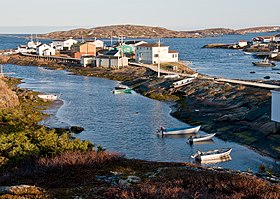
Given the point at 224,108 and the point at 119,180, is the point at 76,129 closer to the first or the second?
the point at 224,108

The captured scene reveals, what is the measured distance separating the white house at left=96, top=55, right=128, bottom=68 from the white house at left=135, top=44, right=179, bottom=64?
10.1ft

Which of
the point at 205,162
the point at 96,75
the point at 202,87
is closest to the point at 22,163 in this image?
the point at 205,162

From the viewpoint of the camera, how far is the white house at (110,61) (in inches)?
2388

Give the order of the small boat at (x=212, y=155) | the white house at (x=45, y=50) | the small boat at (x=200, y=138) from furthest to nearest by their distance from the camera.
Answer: the white house at (x=45, y=50) < the small boat at (x=200, y=138) < the small boat at (x=212, y=155)

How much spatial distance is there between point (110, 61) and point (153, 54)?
20.8 feet

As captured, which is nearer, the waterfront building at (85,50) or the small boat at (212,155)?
the small boat at (212,155)

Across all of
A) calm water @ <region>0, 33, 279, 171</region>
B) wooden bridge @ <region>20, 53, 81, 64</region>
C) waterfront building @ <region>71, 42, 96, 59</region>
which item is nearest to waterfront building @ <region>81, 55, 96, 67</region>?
wooden bridge @ <region>20, 53, 81, 64</region>

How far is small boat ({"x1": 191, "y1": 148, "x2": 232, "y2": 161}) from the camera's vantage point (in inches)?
789

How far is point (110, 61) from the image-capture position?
61688 mm

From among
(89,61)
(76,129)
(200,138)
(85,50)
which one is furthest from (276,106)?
(85,50)

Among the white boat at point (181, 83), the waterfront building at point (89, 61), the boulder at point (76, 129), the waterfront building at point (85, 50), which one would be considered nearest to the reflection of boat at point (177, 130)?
the boulder at point (76, 129)

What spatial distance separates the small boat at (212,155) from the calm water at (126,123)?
0.45 m

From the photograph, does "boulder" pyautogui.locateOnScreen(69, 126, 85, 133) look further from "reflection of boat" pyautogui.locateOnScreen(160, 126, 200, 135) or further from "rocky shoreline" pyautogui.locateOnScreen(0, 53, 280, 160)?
"rocky shoreline" pyautogui.locateOnScreen(0, 53, 280, 160)

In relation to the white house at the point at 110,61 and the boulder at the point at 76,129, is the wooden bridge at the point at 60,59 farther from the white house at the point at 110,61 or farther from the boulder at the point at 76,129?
Result: the boulder at the point at 76,129
